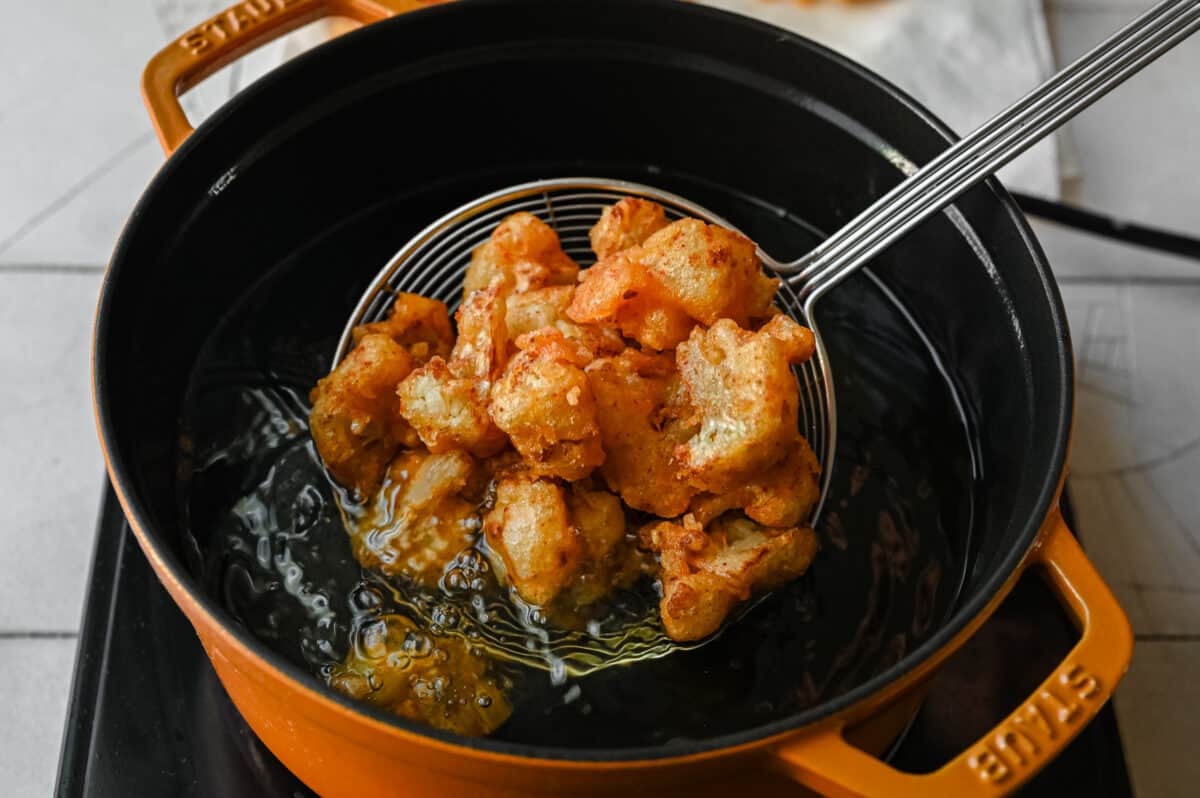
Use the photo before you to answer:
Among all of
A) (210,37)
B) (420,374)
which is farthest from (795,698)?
(210,37)

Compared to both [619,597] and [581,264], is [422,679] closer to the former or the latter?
[619,597]

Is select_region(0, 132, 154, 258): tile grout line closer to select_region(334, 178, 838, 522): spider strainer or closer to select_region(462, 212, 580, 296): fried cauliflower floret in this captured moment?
select_region(334, 178, 838, 522): spider strainer

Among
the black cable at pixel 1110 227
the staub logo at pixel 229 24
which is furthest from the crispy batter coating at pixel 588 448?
the black cable at pixel 1110 227

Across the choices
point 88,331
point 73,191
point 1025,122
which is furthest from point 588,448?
point 73,191

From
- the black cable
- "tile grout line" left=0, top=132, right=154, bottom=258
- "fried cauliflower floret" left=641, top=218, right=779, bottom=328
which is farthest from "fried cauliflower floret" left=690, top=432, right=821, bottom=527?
"tile grout line" left=0, top=132, right=154, bottom=258

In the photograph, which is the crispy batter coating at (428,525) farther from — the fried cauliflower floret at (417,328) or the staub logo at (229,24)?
the staub logo at (229,24)

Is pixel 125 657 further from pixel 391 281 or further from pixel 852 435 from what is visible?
pixel 852 435
